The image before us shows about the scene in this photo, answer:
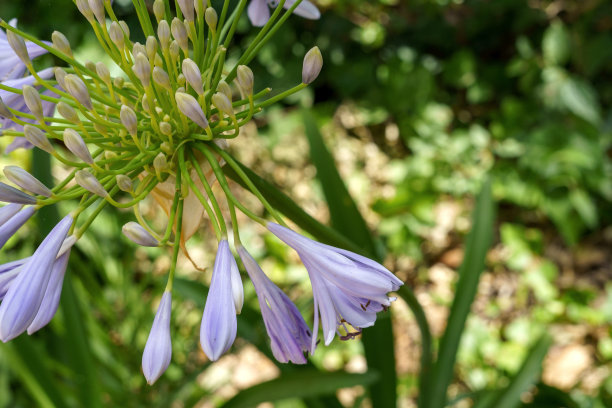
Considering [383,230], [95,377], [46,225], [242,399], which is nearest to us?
[46,225]

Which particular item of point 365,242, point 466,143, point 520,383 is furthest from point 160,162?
point 466,143

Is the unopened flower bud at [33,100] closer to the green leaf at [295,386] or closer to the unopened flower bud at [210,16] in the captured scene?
the unopened flower bud at [210,16]

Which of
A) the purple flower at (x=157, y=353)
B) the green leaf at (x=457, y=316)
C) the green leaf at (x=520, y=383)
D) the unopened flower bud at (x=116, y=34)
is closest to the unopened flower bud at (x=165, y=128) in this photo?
the unopened flower bud at (x=116, y=34)

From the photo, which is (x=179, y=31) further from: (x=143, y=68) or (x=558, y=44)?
(x=558, y=44)

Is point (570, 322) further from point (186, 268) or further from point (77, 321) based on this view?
point (77, 321)

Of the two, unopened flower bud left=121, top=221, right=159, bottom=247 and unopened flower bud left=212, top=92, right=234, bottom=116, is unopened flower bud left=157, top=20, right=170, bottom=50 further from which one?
unopened flower bud left=121, top=221, right=159, bottom=247

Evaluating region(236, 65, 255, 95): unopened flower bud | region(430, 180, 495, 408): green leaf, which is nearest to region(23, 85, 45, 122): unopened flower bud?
region(236, 65, 255, 95): unopened flower bud

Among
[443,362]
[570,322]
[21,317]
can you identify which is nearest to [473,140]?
[570,322]
